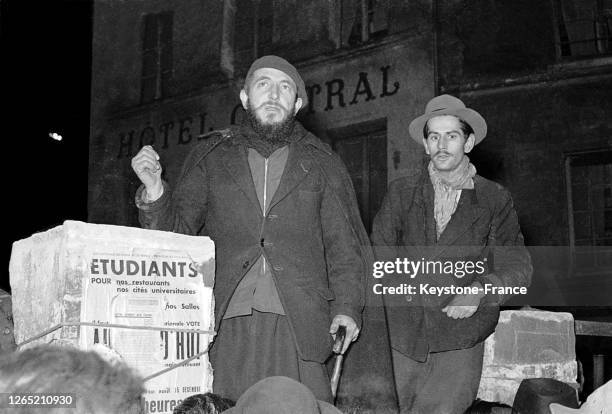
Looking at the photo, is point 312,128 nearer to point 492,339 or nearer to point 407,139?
point 407,139

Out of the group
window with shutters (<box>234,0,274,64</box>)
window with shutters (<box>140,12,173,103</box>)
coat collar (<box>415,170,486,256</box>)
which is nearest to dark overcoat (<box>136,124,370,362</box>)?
coat collar (<box>415,170,486,256</box>)

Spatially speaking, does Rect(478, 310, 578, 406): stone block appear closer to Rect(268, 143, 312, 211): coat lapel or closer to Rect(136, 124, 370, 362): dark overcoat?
Rect(136, 124, 370, 362): dark overcoat

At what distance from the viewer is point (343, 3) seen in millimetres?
7707

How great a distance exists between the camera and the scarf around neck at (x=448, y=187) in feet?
11.5

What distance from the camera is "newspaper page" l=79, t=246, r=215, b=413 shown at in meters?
2.15

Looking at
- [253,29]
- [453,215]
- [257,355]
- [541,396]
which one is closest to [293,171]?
[257,355]

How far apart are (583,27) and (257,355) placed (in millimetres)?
6202

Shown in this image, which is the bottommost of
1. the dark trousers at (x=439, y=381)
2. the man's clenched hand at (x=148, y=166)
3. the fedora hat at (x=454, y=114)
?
the dark trousers at (x=439, y=381)

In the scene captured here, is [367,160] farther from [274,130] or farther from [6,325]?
[6,325]

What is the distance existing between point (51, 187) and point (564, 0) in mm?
6429

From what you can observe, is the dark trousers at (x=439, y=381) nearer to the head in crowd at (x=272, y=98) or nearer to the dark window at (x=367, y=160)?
the head in crowd at (x=272, y=98)

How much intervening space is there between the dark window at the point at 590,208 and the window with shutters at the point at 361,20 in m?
2.55

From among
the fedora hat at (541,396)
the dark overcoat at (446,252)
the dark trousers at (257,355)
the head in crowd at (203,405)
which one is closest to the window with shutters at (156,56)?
the dark overcoat at (446,252)

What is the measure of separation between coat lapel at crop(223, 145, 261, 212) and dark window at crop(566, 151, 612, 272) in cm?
511
